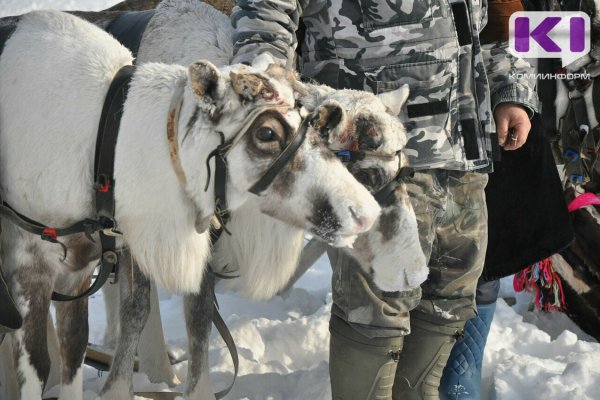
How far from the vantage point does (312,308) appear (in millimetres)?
4797

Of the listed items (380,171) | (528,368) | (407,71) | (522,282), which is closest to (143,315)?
(380,171)

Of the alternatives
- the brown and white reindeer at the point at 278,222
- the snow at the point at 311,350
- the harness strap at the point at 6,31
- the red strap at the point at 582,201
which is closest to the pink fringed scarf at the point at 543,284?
the snow at the point at 311,350

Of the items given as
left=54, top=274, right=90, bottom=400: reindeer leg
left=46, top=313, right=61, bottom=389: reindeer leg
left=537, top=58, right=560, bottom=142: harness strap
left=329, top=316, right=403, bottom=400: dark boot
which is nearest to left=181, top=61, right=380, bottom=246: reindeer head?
left=329, top=316, right=403, bottom=400: dark boot

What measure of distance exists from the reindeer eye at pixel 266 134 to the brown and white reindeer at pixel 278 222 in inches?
5.5

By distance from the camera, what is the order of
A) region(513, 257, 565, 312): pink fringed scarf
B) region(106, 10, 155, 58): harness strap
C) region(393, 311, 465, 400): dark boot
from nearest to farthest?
region(393, 311, 465, 400): dark boot
region(106, 10, 155, 58): harness strap
region(513, 257, 565, 312): pink fringed scarf

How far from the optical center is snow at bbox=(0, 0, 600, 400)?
3.42m

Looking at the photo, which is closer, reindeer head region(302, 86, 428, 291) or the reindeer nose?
the reindeer nose

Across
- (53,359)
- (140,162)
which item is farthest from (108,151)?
(53,359)

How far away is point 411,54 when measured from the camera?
2.49 meters

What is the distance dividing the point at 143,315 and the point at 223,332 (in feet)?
1.23

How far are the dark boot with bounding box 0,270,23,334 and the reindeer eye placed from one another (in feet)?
3.13

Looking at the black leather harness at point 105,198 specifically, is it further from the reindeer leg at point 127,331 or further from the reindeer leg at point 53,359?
the reindeer leg at point 53,359

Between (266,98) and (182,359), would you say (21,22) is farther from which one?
(182,359)

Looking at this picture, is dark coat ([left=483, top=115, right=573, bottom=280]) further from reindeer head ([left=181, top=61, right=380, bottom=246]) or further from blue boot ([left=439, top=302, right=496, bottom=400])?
reindeer head ([left=181, top=61, right=380, bottom=246])
